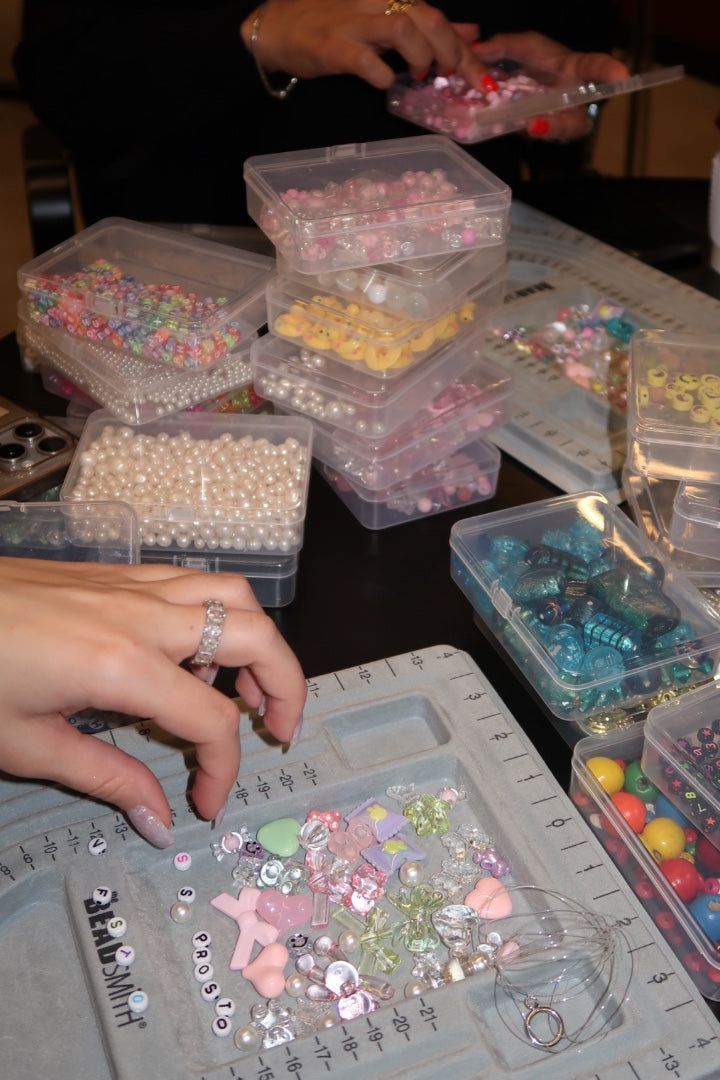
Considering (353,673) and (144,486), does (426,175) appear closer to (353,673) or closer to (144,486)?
(144,486)

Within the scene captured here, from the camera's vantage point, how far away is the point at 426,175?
4.24 ft

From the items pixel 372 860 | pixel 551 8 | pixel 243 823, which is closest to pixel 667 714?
pixel 372 860

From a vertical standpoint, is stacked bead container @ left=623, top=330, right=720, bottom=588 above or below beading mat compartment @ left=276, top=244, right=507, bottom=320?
below

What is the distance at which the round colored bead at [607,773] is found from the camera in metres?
0.96

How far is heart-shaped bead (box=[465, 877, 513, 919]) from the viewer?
890 millimetres

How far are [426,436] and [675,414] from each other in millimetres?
299

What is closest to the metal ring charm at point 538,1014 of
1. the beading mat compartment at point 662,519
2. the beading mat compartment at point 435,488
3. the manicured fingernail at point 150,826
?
the manicured fingernail at point 150,826

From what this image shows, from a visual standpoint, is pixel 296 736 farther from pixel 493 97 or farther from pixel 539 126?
pixel 539 126

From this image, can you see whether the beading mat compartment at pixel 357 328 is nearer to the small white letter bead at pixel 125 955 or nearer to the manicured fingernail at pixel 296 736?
the manicured fingernail at pixel 296 736

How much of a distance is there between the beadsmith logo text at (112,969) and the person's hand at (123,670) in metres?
0.07

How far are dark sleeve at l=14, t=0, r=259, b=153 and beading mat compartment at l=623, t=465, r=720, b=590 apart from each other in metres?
1.05

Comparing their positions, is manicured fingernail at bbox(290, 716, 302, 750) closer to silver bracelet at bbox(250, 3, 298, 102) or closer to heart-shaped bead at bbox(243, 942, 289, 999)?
heart-shaped bead at bbox(243, 942, 289, 999)

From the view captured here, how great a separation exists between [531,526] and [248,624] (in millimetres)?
440

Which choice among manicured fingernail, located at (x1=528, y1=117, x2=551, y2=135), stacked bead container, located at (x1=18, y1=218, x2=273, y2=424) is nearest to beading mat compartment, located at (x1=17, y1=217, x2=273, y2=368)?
stacked bead container, located at (x1=18, y1=218, x2=273, y2=424)
